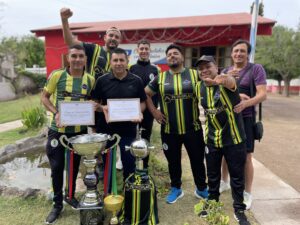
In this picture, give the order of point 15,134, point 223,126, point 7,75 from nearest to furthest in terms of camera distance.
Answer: point 223,126, point 15,134, point 7,75

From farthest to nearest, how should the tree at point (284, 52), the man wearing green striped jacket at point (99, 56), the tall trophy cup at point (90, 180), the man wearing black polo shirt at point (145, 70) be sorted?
the tree at point (284, 52)
the man wearing black polo shirt at point (145, 70)
the man wearing green striped jacket at point (99, 56)
the tall trophy cup at point (90, 180)

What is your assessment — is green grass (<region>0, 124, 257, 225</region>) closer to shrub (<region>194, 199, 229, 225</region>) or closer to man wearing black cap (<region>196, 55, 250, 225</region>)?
shrub (<region>194, 199, 229, 225</region>)

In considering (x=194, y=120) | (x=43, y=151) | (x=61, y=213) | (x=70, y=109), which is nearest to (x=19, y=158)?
(x=43, y=151)

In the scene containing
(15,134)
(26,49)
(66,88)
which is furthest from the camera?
(26,49)

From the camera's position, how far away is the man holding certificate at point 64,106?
3082mm

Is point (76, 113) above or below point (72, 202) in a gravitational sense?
above

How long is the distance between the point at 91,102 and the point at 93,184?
2.81 feet

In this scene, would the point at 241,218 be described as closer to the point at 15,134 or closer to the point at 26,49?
the point at 15,134

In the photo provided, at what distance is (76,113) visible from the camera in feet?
10.1

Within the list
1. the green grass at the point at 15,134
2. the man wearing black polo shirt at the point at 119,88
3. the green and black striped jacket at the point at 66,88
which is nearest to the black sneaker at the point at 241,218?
the man wearing black polo shirt at the point at 119,88

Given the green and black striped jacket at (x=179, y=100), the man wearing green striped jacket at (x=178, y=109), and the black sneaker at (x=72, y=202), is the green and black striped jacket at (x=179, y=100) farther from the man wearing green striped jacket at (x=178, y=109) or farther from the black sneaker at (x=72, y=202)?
the black sneaker at (x=72, y=202)

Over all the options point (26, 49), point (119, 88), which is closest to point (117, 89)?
point (119, 88)

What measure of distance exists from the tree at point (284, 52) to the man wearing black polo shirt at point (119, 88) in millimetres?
22806

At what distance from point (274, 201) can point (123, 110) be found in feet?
7.58
